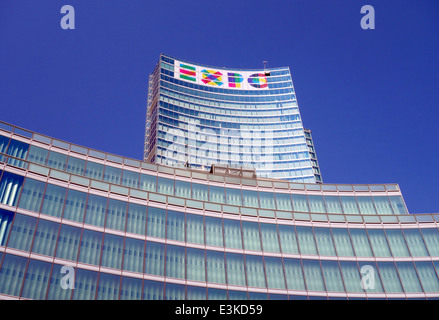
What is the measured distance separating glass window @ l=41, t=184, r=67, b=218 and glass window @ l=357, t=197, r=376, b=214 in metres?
41.4

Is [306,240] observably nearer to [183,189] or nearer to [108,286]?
[183,189]

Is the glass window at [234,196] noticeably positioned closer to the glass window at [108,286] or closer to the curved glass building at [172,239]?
the curved glass building at [172,239]

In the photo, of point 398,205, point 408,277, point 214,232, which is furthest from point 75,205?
point 398,205

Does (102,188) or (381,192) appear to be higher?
(381,192)

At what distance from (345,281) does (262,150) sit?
85363 millimetres

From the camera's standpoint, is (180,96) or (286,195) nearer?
(286,195)

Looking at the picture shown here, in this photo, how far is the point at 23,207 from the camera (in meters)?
43.5

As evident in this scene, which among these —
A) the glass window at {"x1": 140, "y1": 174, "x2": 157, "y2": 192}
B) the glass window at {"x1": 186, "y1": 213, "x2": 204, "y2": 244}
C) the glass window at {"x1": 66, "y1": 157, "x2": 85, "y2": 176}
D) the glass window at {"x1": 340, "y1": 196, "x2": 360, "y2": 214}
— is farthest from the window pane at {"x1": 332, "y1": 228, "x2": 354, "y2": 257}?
the glass window at {"x1": 66, "y1": 157, "x2": 85, "y2": 176}

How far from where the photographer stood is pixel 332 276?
51062 millimetres

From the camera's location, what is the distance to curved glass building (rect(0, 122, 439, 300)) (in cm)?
4284

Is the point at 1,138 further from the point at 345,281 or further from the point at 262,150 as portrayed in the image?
the point at 262,150

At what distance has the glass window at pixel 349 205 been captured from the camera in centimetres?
6368

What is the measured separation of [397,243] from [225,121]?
9159 centimetres

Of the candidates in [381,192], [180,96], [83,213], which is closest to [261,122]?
[180,96]
